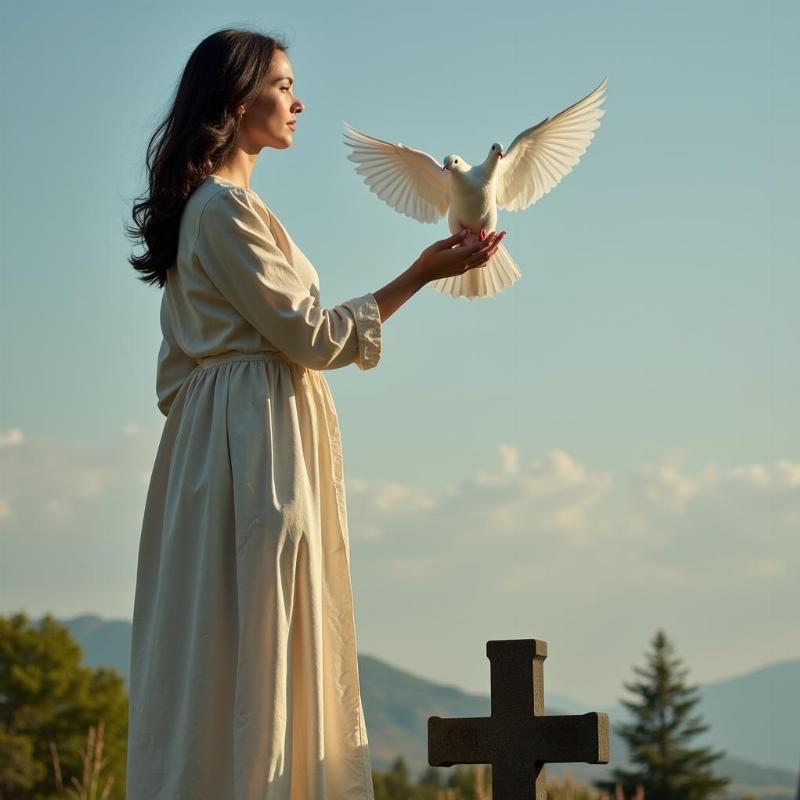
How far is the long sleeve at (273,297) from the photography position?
330cm

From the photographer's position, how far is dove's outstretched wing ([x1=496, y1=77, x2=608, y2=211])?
17.5ft

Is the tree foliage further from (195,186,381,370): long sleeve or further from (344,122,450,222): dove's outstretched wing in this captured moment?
(195,186,381,370): long sleeve

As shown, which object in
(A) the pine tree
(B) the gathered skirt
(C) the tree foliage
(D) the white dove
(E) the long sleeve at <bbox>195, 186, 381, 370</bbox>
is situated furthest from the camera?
(A) the pine tree

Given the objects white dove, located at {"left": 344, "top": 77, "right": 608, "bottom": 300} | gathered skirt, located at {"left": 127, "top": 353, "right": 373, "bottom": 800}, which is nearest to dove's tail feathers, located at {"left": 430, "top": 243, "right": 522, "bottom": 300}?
white dove, located at {"left": 344, "top": 77, "right": 608, "bottom": 300}

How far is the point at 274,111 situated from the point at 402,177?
1798 mm

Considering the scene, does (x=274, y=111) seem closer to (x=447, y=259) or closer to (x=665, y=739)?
(x=447, y=259)

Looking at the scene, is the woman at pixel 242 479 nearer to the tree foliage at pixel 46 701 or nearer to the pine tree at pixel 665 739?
the tree foliage at pixel 46 701

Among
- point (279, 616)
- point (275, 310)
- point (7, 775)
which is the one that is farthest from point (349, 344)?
point (7, 775)

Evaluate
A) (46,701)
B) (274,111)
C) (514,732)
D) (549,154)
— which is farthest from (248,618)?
(46,701)

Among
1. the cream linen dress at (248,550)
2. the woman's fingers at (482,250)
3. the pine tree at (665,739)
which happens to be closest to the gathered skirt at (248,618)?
the cream linen dress at (248,550)

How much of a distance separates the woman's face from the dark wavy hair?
2 centimetres

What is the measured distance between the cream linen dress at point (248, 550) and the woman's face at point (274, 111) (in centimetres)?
19

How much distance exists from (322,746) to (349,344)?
973 mm

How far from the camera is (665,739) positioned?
59.8 meters
